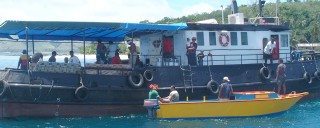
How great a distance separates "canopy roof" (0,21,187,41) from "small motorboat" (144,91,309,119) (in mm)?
2613

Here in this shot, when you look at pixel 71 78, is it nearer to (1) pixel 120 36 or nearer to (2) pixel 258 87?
(1) pixel 120 36

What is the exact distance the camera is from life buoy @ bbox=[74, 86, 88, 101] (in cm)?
1616

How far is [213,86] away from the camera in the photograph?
1803cm

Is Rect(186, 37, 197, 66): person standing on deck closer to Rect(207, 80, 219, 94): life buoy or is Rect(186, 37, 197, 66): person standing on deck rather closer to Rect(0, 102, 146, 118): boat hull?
Rect(207, 80, 219, 94): life buoy

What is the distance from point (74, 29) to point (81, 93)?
2.12m

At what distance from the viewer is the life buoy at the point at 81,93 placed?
16.2 metres

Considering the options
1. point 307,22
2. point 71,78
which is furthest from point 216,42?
point 307,22

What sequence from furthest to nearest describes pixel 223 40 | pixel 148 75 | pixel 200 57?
pixel 223 40, pixel 200 57, pixel 148 75

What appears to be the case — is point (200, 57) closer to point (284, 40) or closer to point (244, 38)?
point (244, 38)

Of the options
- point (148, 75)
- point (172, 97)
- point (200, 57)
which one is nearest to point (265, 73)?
point (200, 57)

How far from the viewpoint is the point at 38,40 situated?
20.0 m

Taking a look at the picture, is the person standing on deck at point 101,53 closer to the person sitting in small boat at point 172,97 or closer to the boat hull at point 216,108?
the person sitting in small boat at point 172,97

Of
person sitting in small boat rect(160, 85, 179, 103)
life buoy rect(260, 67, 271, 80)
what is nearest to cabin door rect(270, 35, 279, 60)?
life buoy rect(260, 67, 271, 80)

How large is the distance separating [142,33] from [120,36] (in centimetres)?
180
